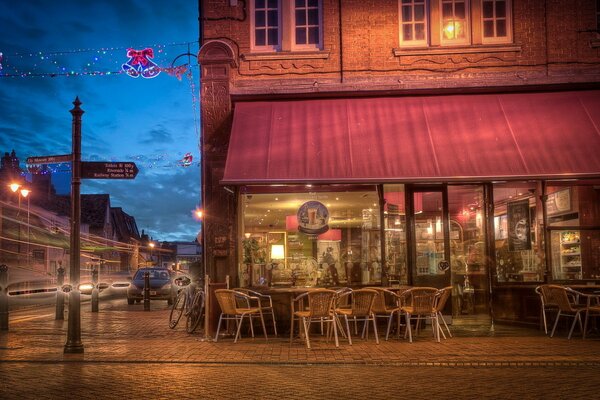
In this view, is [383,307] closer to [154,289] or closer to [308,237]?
[308,237]

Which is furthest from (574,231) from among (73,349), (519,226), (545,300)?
(73,349)

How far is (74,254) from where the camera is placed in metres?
10.1

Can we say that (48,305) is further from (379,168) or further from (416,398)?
(416,398)

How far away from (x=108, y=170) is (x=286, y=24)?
5271 millimetres

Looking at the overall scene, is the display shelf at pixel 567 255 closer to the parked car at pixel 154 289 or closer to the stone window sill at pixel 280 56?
the stone window sill at pixel 280 56

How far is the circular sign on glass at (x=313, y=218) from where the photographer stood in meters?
12.8

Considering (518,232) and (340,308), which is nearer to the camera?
(340,308)

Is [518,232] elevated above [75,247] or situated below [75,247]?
above

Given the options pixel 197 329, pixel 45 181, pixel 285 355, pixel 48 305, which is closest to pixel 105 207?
pixel 45 181

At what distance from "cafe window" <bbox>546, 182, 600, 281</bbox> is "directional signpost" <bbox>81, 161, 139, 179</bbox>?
26.0 ft

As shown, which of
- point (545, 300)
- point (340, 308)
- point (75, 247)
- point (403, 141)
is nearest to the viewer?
point (75, 247)

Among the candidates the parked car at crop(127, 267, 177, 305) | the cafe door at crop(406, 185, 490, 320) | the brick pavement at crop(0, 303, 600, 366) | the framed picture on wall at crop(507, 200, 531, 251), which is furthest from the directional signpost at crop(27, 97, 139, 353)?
the parked car at crop(127, 267, 177, 305)

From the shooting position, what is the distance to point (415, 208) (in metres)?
12.7

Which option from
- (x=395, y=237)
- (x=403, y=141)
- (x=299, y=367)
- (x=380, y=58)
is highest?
(x=380, y=58)
